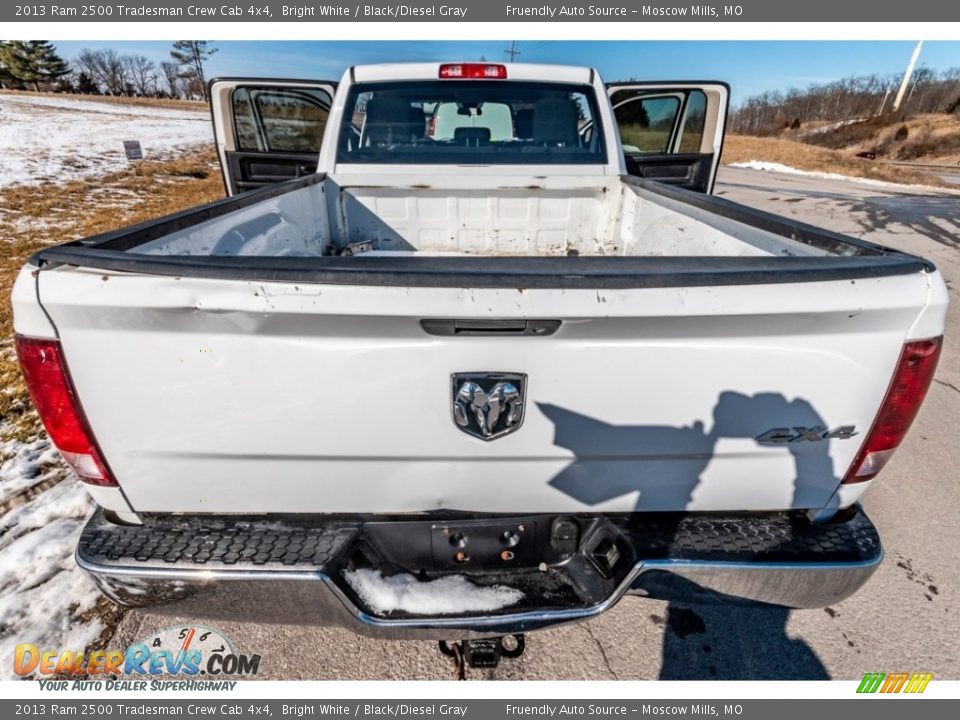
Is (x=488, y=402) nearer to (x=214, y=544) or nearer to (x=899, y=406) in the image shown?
(x=214, y=544)

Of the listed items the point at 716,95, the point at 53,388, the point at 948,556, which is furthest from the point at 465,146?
the point at 948,556

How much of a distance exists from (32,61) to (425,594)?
7913 centimetres

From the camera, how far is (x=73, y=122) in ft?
84.5

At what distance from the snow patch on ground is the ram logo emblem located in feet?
1.76

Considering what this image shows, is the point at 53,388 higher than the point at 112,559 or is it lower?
higher

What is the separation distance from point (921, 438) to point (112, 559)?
15.3 feet

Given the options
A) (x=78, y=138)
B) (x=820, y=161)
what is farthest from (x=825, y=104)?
(x=78, y=138)

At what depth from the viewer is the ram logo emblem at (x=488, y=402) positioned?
4.44 ft

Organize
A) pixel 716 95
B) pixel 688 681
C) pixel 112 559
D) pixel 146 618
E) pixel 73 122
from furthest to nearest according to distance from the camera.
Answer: pixel 73 122 → pixel 716 95 → pixel 146 618 → pixel 688 681 → pixel 112 559

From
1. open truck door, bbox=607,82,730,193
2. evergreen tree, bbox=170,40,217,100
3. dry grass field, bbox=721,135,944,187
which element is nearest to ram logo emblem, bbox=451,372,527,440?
open truck door, bbox=607,82,730,193

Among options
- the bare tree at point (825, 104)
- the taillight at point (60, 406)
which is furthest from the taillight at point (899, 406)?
the bare tree at point (825, 104)

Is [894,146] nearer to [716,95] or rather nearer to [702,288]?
[716,95]

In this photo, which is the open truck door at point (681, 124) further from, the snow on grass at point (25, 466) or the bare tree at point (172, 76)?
the bare tree at point (172, 76)

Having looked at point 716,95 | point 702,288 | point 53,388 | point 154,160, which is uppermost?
point 716,95
